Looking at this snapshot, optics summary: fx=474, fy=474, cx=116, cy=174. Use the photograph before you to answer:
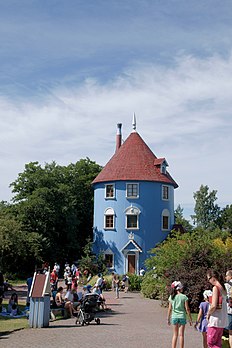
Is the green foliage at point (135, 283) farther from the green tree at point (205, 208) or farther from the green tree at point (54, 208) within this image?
the green tree at point (205, 208)

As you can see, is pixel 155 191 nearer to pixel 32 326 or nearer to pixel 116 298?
pixel 116 298

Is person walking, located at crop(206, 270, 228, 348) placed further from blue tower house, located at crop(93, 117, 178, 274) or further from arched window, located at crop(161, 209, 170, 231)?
arched window, located at crop(161, 209, 170, 231)

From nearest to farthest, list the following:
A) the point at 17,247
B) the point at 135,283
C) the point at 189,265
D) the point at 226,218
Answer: the point at 189,265 < the point at 135,283 < the point at 17,247 < the point at 226,218

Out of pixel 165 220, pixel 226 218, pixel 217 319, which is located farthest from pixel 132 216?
→ pixel 226 218

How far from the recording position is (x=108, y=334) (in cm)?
1422

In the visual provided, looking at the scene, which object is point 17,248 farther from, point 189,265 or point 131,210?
point 189,265

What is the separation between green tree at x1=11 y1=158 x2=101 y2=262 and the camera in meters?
45.2

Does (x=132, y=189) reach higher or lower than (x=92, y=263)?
higher

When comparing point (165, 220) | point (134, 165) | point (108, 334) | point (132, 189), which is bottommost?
point (108, 334)

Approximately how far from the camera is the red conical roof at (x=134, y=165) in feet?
147

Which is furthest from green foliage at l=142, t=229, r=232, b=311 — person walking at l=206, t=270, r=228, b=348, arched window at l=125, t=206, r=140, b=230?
arched window at l=125, t=206, r=140, b=230

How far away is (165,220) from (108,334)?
31959 millimetres

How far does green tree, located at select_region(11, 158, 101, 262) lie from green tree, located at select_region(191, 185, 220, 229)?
35.5 m

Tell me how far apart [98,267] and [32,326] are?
26.6 m
